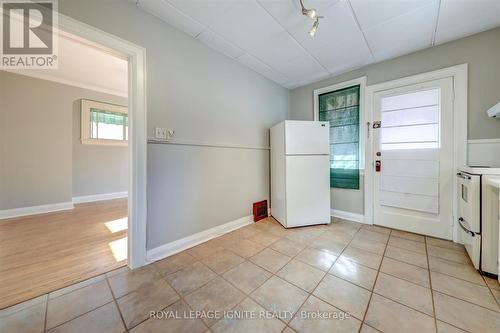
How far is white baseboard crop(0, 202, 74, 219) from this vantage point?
2945 mm

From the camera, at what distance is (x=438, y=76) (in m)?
2.18

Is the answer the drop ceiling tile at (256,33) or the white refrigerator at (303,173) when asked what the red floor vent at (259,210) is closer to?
the white refrigerator at (303,173)

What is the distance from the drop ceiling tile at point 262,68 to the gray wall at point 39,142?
3.68 m

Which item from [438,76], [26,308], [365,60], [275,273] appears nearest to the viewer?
[26,308]

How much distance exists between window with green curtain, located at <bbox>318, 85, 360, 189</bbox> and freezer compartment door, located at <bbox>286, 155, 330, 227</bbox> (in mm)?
450

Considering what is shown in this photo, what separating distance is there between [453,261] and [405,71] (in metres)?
2.31

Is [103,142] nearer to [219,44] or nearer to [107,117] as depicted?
[107,117]

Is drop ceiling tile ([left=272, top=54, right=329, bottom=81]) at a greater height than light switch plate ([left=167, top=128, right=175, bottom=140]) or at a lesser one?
greater

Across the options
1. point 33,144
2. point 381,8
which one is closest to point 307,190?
point 381,8

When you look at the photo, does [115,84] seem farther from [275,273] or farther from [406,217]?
[406,217]

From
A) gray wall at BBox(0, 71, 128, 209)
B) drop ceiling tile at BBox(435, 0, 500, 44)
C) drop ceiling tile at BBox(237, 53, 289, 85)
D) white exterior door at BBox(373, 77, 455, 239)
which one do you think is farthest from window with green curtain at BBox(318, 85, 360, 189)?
gray wall at BBox(0, 71, 128, 209)

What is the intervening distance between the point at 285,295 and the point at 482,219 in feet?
5.90

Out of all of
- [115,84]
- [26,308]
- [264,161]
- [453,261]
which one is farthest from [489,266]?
[115,84]

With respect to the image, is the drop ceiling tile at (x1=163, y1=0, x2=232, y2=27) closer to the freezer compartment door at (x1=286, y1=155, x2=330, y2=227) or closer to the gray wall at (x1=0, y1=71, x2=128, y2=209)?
the freezer compartment door at (x1=286, y1=155, x2=330, y2=227)
